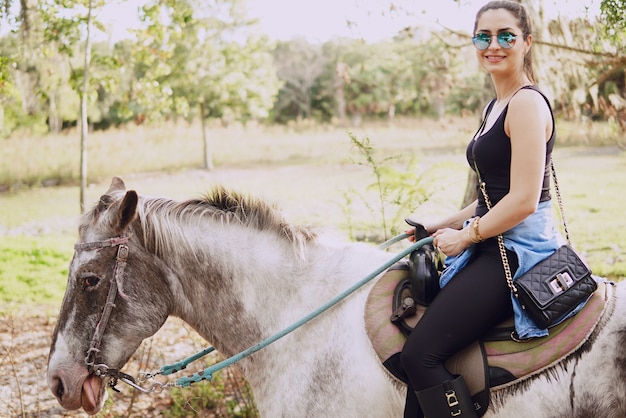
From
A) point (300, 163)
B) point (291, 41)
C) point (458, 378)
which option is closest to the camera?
point (458, 378)

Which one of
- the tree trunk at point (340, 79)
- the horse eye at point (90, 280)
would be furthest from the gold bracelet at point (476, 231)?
the tree trunk at point (340, 79)

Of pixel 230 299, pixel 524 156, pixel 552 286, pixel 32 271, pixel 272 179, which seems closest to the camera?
pixel 524 156

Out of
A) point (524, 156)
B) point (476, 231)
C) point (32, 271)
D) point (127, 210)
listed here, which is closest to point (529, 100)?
point (524, 156)

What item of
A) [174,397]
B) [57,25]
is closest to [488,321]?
[174,397]

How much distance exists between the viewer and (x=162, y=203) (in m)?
2.58

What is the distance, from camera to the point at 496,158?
84.4 inches

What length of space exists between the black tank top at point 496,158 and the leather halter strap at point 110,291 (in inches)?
56.5

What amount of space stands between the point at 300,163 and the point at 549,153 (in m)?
22.1

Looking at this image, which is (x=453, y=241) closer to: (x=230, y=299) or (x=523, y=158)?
(x=523, y=158)

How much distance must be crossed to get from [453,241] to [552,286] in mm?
377

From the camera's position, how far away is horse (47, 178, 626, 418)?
2.35 m

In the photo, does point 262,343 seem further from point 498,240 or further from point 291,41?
point 291,41

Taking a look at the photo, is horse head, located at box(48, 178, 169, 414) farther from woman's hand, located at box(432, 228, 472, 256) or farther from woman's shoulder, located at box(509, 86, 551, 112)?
woman's shoulder, located at box(509, 86, 551, 112)

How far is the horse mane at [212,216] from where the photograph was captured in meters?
2.50
